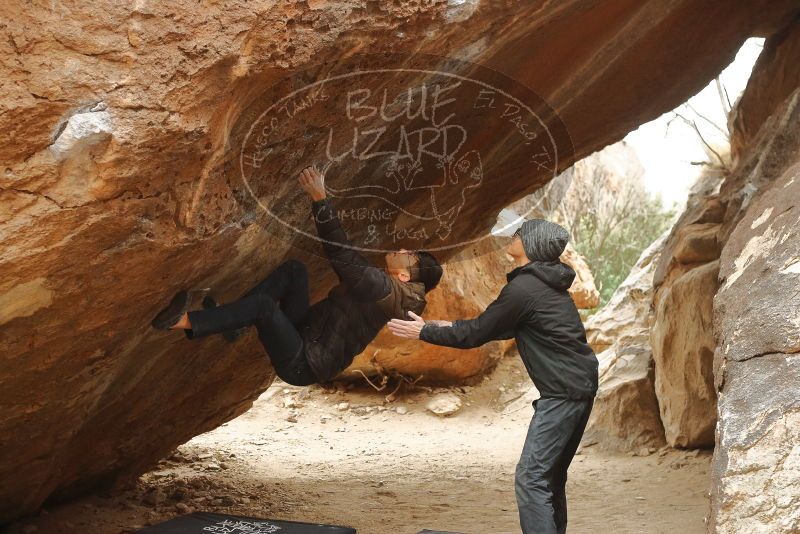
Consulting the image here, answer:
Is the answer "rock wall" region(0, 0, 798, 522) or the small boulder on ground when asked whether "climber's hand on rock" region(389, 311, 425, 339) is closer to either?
"rock wall" region(0, 0, 798, 522)

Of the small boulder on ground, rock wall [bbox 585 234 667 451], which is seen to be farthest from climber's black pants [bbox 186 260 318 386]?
the small boulder on ground

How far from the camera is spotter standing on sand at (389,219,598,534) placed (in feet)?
13.8

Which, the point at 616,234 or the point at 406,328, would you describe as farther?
the point at 616,234

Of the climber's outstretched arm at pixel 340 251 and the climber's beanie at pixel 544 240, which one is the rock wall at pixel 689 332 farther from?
the climber's outstretched arm at pixel 340 251

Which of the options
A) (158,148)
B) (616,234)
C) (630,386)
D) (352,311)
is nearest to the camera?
(158,148)

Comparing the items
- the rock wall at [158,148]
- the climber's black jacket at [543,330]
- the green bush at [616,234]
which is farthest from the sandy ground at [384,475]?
the green bush at [616,234]

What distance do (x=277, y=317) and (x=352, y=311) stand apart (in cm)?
45

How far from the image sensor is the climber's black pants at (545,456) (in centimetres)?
414

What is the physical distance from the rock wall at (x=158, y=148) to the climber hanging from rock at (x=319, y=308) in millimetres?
190

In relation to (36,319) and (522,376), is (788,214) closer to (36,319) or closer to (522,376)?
(36,319)

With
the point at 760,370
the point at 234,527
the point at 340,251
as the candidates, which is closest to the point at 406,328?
the point at 340,251

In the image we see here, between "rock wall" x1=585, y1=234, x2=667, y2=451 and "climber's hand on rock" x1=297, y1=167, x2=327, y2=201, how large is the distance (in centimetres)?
461

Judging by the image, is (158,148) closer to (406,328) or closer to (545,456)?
(406,328)

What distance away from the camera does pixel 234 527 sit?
472 centimetres
